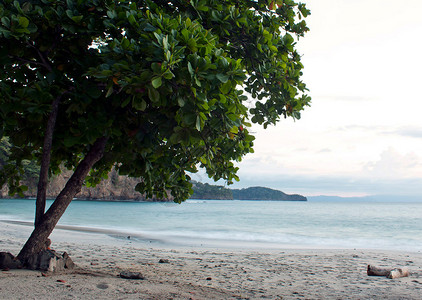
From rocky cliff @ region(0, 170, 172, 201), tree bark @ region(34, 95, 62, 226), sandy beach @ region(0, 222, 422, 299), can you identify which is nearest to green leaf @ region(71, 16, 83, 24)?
tree bark @ region(34, 95, 62, 226)

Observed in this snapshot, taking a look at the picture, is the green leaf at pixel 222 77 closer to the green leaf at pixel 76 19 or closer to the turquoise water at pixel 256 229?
the green leaf at pixel 76 19

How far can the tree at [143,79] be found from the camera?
11.8ft

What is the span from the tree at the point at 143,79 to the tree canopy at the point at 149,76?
0.05ft

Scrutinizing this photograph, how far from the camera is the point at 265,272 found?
7.11m

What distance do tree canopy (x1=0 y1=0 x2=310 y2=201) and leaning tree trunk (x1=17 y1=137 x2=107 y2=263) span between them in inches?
8.2

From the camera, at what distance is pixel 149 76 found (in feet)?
11.1

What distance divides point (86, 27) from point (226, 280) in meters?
4.63

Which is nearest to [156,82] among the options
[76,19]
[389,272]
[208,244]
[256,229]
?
[76,19]

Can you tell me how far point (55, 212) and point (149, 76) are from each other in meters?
3.22

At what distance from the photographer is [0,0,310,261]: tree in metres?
3.59

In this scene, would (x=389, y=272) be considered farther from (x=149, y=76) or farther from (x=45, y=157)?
(x=45, y=157)

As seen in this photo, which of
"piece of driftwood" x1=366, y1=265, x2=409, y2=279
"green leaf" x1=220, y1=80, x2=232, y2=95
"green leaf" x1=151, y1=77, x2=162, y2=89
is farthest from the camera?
"piece of driftwood" x1=366, y1=265, x2=409, y2=279

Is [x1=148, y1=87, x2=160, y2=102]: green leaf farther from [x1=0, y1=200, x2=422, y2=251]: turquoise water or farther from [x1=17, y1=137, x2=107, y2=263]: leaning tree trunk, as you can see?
[x1=0, y1=200, x2=422, y2=251]: turquoise water

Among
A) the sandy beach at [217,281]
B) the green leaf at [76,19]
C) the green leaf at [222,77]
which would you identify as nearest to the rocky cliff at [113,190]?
the sandy beach at [217,281]
